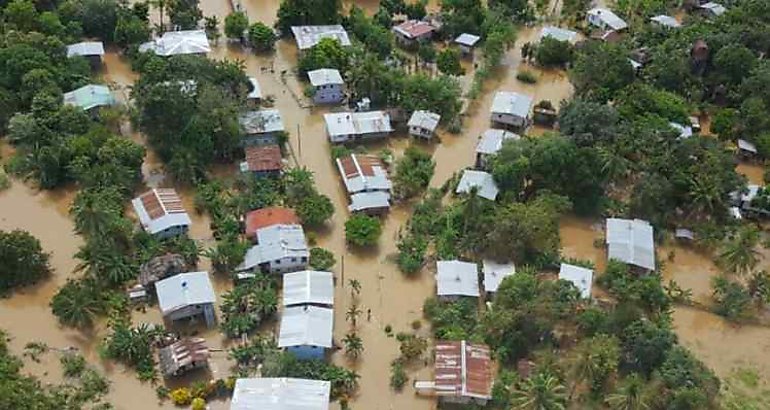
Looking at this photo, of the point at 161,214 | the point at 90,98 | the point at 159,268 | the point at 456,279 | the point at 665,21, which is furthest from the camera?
the point at 665,21

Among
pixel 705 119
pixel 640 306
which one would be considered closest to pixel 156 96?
pixel 640 306

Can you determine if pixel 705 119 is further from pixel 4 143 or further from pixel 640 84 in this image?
→ pixel 4 143

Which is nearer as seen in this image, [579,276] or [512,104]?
[579,276]

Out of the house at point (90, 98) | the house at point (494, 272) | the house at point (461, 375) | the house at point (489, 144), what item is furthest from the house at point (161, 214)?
the house at point (489, 144)

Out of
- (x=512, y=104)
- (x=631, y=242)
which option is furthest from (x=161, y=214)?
(x=631, y=242)

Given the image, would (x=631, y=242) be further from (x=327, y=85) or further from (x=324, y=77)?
(x=324, y=77)

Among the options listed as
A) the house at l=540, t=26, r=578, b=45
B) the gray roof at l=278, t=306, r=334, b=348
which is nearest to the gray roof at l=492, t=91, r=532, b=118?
the house at l=540, t=26, r=578, b=45

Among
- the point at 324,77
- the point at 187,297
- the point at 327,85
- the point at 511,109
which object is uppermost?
the point at 324,77
